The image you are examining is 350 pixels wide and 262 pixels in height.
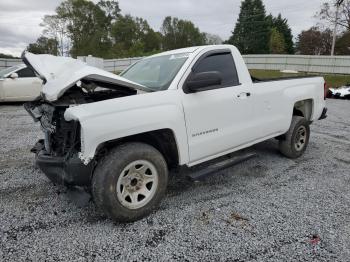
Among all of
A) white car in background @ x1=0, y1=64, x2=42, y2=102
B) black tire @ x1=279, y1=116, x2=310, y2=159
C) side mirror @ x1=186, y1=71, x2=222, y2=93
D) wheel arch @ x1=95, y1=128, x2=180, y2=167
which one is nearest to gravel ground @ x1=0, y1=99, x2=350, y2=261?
black tire @ x1=279, y1=116, x2=310, y2=159

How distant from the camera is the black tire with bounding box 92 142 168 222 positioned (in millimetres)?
2797

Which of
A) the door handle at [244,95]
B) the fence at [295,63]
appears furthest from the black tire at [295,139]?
the fence at [295,63]

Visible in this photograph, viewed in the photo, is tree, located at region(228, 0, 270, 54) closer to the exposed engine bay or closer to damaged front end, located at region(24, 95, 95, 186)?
the exposed engine bay

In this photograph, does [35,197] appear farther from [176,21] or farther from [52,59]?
[176,21]

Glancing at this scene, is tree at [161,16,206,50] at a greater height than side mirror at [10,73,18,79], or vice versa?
tree at [161,16,206,50]

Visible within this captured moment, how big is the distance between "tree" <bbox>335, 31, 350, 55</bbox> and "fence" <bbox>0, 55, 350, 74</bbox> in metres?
23.0

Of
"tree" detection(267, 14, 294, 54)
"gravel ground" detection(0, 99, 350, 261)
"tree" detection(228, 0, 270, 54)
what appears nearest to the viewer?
"gravel ground" detection(0, 99, 350, 261)

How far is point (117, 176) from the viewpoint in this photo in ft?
9.32

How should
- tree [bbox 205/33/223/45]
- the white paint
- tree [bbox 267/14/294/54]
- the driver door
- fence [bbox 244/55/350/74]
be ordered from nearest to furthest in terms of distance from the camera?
the white paint
the driver door
fence [bbox 244/55/350/74]
tree [bbox 267/14/294/54]
tree [bbox 205/33/223/45]

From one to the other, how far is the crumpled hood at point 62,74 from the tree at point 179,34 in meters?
63.2

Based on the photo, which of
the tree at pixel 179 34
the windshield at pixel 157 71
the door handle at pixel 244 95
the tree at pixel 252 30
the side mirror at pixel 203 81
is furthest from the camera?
the tree at pixel 179 34

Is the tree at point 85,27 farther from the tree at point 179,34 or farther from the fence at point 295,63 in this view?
the fence at point 295,63

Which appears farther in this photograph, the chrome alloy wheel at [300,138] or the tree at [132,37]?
the tree at [132,37]

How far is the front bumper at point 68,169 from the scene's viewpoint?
9.16 ft
